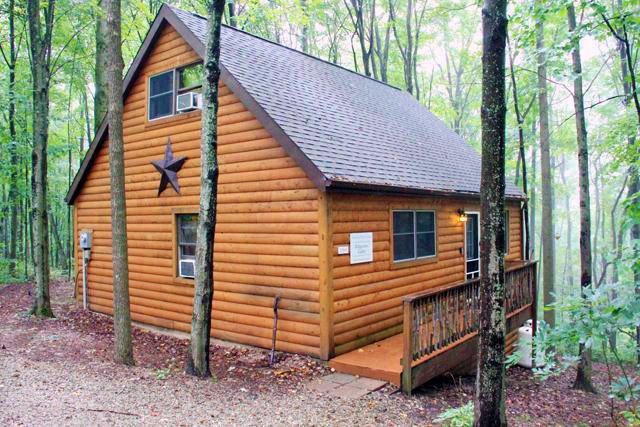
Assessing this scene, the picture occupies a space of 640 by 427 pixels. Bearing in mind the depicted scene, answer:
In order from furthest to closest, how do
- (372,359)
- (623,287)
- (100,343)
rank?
(100,343) < (372,359) < (623,287)

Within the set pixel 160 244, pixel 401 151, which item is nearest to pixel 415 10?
pixel 401 151

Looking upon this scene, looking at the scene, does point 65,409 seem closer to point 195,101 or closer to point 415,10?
point 195,101

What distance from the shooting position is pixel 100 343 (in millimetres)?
8078

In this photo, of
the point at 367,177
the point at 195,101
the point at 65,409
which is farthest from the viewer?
the point at 195,101

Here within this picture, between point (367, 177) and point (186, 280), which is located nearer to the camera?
point (367, 177)

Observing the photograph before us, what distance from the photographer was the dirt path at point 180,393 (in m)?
4.71

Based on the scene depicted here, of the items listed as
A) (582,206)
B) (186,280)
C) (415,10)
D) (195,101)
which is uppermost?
(415,10)

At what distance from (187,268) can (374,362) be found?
4.38 meters

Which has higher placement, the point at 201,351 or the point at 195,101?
the point at 195,101

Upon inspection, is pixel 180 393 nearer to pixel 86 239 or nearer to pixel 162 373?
pixel 162 373

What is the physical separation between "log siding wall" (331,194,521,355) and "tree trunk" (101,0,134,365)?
310cm

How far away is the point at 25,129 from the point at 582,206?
18096 mm

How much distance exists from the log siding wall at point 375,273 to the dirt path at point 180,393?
98 centimetres

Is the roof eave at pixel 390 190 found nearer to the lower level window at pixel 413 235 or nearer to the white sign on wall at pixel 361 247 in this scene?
the lower level window at pixel 413 235
